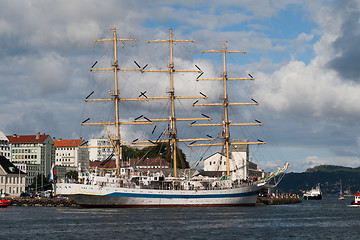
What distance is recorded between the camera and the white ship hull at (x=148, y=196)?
101 meters

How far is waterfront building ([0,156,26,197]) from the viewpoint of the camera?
169 m

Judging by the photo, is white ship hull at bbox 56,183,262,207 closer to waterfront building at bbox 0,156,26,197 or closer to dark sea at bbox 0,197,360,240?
dark sea at bbox 0,197,360,240

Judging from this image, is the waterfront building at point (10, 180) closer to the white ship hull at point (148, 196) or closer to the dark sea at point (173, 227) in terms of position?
the white ship hull at point (148, 196)

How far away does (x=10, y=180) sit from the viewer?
172375 mm

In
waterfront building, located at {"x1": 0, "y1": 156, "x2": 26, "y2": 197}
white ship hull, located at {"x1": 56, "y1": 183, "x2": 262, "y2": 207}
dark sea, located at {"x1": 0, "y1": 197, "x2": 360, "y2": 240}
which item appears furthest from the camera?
waterfront building, located at {"x1": 0, "y1": 156, "x2": 26, "y2": 197}

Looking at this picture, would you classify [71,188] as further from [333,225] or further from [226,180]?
[333,225]

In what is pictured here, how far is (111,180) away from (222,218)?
28.7 metres

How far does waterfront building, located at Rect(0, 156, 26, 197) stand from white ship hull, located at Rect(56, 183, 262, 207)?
70.9 m

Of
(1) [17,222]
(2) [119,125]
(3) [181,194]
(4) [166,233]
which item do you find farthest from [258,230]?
(2) [119,125]

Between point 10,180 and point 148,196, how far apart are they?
80.3 metres

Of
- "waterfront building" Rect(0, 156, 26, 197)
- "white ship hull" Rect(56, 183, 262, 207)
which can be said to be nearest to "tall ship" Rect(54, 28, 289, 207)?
"white ship hull" Rect(56, 183, 262, 207)

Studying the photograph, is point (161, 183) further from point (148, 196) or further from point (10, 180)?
point (10, 180)

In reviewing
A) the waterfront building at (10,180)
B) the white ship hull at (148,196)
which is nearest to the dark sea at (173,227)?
the white ship hull at (148,196)

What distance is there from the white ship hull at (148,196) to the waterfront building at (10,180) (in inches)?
2790
